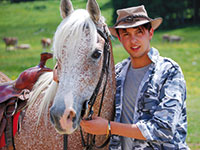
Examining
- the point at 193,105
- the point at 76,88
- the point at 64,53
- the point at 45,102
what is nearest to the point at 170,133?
the point at 76,88

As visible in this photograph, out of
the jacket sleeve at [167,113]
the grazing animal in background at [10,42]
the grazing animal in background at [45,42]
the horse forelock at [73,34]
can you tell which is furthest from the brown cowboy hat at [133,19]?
the grazing animal in background at [45,42]

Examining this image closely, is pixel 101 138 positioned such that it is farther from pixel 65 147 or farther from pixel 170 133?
pixel 170 133

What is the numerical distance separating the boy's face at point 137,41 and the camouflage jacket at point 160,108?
0.31 feet

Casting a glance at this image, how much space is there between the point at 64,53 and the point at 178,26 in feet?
109

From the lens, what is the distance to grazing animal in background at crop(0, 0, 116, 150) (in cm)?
168

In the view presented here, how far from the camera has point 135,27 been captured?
2.15 m

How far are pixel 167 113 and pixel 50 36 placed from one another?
28.3 metres

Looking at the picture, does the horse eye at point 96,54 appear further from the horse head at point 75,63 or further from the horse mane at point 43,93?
the horse mane at point 43,93

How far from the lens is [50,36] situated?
29.1m

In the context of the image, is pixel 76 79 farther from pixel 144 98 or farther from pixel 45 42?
pixel 45 42

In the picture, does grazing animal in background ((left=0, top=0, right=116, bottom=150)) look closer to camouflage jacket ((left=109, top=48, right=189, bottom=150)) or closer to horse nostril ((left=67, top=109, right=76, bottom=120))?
horse nostril ((left=67, top=109, right=76, bottom=120))

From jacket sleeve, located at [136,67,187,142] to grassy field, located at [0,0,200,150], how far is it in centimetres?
127

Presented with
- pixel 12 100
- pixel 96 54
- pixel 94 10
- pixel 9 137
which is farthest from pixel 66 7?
pixel 9 137

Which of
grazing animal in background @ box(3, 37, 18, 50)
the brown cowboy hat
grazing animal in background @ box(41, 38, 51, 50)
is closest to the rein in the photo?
the brown cowboy hat
